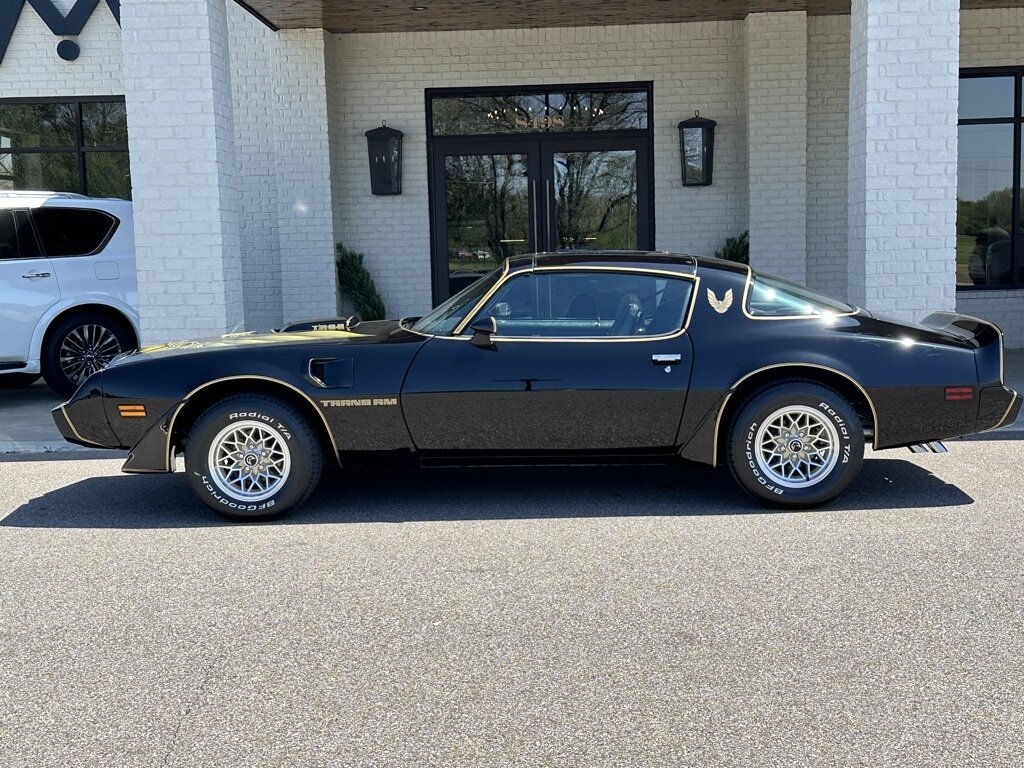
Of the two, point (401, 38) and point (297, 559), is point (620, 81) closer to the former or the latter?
point (401, 38)

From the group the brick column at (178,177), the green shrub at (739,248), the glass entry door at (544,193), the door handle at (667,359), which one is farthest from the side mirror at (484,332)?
the glass entry door at (544,193)

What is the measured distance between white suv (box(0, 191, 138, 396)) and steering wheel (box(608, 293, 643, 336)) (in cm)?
595

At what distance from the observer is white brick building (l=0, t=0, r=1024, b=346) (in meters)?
13.6

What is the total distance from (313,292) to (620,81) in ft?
14.1

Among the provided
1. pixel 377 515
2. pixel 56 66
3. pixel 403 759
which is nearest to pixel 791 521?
pixel 377 515

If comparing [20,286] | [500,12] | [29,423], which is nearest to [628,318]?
[29,423]

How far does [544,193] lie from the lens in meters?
14.2

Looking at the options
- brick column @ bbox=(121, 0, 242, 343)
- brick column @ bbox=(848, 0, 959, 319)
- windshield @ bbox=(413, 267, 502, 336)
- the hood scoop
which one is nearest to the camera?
windshield @ bbox=(413, 267, 502, 336)

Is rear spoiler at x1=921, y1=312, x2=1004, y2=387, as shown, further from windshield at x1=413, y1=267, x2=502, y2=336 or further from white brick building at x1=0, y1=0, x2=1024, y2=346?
white brick building at x1=0, y1=0, x2=1024, y2=346

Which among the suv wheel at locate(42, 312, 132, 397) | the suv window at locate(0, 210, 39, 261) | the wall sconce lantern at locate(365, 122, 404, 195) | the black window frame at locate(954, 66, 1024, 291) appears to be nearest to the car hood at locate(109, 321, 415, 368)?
the suv wheel at locate(42, 312, 132, 397)

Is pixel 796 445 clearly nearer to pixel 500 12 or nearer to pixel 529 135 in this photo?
pixel 500 12

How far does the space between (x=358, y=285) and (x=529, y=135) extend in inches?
105

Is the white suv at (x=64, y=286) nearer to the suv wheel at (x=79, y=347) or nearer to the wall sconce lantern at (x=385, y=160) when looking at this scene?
the suv wheel at (x=79, y=347)

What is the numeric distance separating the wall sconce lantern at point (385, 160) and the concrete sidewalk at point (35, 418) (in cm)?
440
